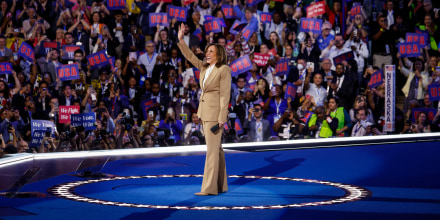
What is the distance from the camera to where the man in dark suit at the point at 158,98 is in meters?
9.61

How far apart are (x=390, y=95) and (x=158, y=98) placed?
4266 millimetres

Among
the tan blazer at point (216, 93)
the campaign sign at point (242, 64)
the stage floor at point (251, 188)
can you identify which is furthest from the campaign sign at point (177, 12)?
the tan blazer at point (216, 93)

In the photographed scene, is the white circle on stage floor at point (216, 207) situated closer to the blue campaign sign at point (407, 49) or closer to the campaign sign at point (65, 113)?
the campaign sign at point (65, 113)

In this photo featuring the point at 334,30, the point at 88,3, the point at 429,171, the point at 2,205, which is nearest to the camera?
the point at 2,205

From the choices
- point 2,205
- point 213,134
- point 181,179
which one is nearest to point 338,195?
point 213,134

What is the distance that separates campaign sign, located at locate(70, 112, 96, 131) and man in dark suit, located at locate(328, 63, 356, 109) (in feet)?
13.4

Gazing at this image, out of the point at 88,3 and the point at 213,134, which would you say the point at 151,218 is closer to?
the point at 213,134

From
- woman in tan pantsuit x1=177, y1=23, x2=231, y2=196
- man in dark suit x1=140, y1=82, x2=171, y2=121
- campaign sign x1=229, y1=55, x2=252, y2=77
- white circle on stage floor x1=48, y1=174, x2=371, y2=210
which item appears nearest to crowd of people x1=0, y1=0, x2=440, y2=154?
man in dark suit x1=140, y1=82, x2=171, y2=121

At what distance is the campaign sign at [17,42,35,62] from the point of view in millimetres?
9188

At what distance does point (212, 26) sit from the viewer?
34.1ft

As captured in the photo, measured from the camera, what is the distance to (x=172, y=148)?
366 inches

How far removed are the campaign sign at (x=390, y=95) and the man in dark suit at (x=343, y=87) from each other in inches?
30.6

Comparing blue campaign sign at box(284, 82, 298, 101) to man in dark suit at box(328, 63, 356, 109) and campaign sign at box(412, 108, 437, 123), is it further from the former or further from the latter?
campaign sign at box(412, 108, 437, 123)

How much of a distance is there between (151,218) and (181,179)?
2.12 metres
